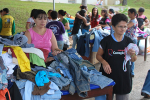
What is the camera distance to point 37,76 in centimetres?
199

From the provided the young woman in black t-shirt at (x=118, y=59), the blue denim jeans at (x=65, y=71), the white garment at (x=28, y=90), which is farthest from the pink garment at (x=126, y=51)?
the white garment at (x=28, y=90)

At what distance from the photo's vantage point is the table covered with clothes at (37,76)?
1.88 m

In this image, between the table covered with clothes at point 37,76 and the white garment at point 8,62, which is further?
the white garment at point 8,62

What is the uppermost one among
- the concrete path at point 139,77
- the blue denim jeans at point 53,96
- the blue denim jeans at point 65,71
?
the blue denim jeans at point 65,71

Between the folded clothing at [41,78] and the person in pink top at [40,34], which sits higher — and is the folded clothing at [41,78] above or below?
below

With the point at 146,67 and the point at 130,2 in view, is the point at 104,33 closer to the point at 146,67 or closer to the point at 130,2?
the point at 146,67

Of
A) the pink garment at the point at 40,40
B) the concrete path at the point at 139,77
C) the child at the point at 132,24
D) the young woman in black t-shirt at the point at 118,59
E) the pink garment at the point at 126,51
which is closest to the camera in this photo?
the pink garment at the point at 126,51

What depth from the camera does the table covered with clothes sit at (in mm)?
1880

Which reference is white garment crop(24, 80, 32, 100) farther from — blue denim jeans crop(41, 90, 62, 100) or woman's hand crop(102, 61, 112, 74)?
woman's hand crop(102, 61, 112, 74)

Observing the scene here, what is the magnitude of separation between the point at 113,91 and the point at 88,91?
1.52ft

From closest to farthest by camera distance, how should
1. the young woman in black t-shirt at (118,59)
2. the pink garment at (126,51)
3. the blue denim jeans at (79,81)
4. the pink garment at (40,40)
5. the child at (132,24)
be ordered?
the blue denim jeans at (79,81) → the pink garment at (126,51) → the young woman in black t-shirt at (118,59) → the pink garment at (40,40) → the child at (132,24)

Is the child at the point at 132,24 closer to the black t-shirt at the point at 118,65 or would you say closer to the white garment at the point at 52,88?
the black t-shirt at the point at 118,65

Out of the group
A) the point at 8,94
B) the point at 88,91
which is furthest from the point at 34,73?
the point at 88,91

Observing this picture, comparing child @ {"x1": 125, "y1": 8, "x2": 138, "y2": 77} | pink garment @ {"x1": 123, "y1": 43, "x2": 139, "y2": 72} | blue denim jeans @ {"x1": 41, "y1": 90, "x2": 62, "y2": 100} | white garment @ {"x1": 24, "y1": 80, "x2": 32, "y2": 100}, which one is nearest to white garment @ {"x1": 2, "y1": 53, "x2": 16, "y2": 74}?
white garment @ {"x1": 24, "y1": 80, "x2": 32, "y2": 100}
